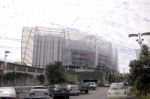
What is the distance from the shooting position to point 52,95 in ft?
114

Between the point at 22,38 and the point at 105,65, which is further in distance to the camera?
the point at 105,65

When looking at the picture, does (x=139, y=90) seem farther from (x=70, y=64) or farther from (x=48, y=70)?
(x=70, y=64)

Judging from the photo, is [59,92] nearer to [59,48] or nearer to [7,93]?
[7,93]

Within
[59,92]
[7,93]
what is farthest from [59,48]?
[7,93]

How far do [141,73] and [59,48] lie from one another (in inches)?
4947

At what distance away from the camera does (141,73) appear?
27188 millimetres

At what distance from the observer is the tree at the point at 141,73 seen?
88.4ft

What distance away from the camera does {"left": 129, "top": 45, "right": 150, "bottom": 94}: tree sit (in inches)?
1061

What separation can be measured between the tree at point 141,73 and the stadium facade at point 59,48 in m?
118

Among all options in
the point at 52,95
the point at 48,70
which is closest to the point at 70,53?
the point at 48,70

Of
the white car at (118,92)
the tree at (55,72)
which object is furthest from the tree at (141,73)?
the tree at (55,72)

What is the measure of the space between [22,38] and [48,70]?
3735 inches

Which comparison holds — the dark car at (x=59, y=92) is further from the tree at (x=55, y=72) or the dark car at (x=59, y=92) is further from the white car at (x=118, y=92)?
the tree at (x=55, y=72)

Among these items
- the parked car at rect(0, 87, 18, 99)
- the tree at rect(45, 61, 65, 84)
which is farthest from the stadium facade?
the parked car at rect(0, 87, 18, 99)
